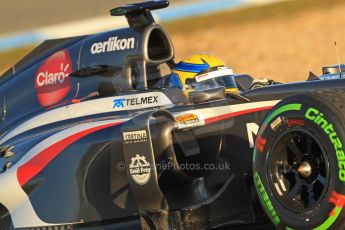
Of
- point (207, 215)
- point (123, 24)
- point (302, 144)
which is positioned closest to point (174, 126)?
point (207, 215)

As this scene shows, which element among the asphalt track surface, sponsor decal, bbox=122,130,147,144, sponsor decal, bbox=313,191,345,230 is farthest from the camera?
the asphalt track surface

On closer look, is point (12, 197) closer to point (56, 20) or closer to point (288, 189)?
point (288, 189)

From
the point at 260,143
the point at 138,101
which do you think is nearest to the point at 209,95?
the point at 138,101

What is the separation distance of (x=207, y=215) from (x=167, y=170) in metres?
0.41

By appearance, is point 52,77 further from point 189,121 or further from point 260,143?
point 260,143

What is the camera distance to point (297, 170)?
14.3ft

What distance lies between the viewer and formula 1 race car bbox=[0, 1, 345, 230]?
14.2 ft

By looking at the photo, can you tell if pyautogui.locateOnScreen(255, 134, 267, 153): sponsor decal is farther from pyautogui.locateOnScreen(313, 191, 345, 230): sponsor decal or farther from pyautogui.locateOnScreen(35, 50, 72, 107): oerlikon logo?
pyautogui.locateOnScreen(35, 50, 72, 107): oerlikon logo

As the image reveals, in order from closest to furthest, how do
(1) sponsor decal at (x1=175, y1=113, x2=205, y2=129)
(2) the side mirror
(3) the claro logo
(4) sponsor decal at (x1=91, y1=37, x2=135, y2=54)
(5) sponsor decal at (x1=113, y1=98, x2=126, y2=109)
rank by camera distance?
(1) sponsor decal at (x1=175, y1=113, x2=205, y2=129), (2) the side mirror, (5) sponsor decal at (x1=113, y1=98, x2=126, y2=109), (4) sponsor decal at (x1=91, y1=37, x2=135, y2=54), (3) the claro logo

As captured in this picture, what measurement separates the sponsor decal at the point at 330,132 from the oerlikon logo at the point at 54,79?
3.06m

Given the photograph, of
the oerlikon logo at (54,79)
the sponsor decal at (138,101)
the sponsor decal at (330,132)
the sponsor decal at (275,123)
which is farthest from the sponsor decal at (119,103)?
the sponsor decal at (330,132)

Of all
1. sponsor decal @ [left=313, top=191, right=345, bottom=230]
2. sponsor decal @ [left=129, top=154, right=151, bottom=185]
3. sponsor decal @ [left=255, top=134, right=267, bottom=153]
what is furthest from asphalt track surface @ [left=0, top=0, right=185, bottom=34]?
sponsor decal @ [left=313, top=191, right=345, bottom=230]

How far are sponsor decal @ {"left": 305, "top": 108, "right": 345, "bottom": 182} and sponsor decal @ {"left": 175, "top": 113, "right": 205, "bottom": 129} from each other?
112 cm

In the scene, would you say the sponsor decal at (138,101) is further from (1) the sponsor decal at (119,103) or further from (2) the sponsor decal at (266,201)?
(2) the sponsor decal at (266,201)
